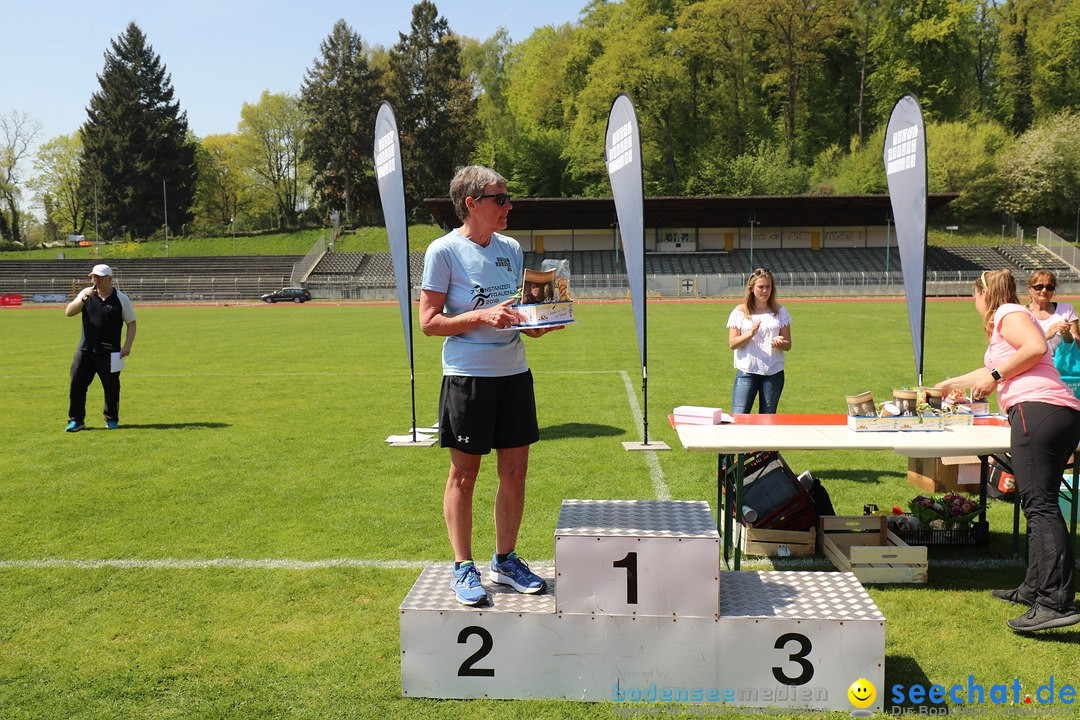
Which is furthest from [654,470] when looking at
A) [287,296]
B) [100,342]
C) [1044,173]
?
[1044,173]

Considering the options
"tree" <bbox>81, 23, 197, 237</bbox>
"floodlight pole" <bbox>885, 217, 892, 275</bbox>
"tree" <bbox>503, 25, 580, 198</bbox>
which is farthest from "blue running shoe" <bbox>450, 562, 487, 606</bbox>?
"tree" <bbox>81, 23, 197, 237</bbox>

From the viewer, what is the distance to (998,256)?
5628 cm

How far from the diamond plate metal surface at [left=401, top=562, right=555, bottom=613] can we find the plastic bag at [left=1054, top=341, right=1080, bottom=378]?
15.2ft

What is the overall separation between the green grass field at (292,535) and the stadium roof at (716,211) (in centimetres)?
4026

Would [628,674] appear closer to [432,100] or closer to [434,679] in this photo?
[434,679]

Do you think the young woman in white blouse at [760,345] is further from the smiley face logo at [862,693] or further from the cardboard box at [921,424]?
the smiley face logo at [862,693]

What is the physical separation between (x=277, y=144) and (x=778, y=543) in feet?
294

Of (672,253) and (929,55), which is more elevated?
(929,55)

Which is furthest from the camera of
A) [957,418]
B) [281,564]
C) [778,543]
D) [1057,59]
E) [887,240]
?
[1057,59]

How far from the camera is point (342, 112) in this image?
251 ft

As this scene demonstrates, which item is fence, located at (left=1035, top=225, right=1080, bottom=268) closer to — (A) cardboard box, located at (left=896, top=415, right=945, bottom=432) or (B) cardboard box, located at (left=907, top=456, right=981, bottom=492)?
(B) cardboard box, located at (left=907, top=456, right=981, bottom=492)

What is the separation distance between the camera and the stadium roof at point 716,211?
52.5m

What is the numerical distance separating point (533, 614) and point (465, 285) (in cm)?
143

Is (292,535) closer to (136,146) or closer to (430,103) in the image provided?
(430,103)
